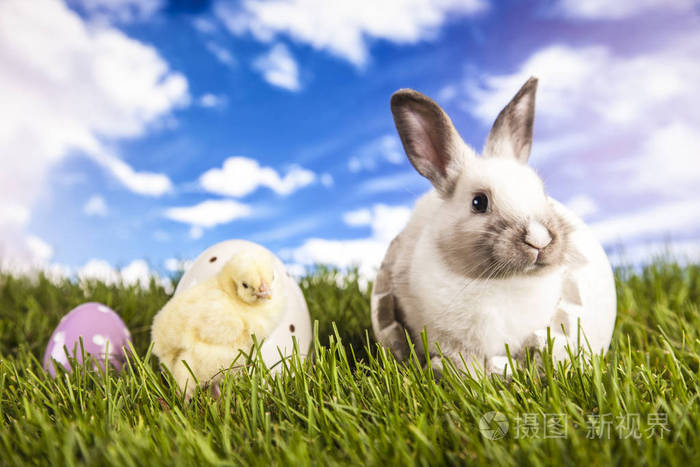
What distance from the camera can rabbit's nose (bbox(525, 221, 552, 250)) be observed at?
2.26 meters

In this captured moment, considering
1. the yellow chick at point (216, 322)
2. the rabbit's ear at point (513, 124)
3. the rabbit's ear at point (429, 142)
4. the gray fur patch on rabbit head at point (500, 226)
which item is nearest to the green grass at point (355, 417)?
the yellow chick at point (216, 322)

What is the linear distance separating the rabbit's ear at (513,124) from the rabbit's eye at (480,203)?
0.32 meters

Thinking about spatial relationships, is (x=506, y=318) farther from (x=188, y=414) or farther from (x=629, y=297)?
(x=629, y=297)

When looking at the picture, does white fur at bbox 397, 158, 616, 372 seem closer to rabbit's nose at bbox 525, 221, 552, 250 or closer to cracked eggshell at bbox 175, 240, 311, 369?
rabbit's nose at bbox 525, 221, 552, 250

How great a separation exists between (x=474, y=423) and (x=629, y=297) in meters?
2.70

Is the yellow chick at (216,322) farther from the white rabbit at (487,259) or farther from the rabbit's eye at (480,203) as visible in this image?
the rabbit's eye at (480,203)

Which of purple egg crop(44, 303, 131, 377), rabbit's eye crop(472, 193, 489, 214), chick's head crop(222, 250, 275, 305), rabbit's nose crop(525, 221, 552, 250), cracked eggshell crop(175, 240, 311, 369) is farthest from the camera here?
purple egg crop(44, 303, 131, 377)

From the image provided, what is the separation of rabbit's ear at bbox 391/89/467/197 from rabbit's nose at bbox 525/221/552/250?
1.42ft

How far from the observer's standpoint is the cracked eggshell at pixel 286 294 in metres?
2.75

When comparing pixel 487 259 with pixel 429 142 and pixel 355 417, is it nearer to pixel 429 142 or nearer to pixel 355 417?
pixel 429 142

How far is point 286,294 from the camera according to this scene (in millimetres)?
2863

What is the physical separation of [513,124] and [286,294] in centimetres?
138

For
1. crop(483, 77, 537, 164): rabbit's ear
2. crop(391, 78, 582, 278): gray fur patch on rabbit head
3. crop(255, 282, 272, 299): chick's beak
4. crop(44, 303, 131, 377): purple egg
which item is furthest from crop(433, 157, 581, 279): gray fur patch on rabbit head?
crop(44, 303, 131, 377): purple egg

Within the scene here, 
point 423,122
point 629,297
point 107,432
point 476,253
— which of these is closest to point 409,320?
point 476,253
